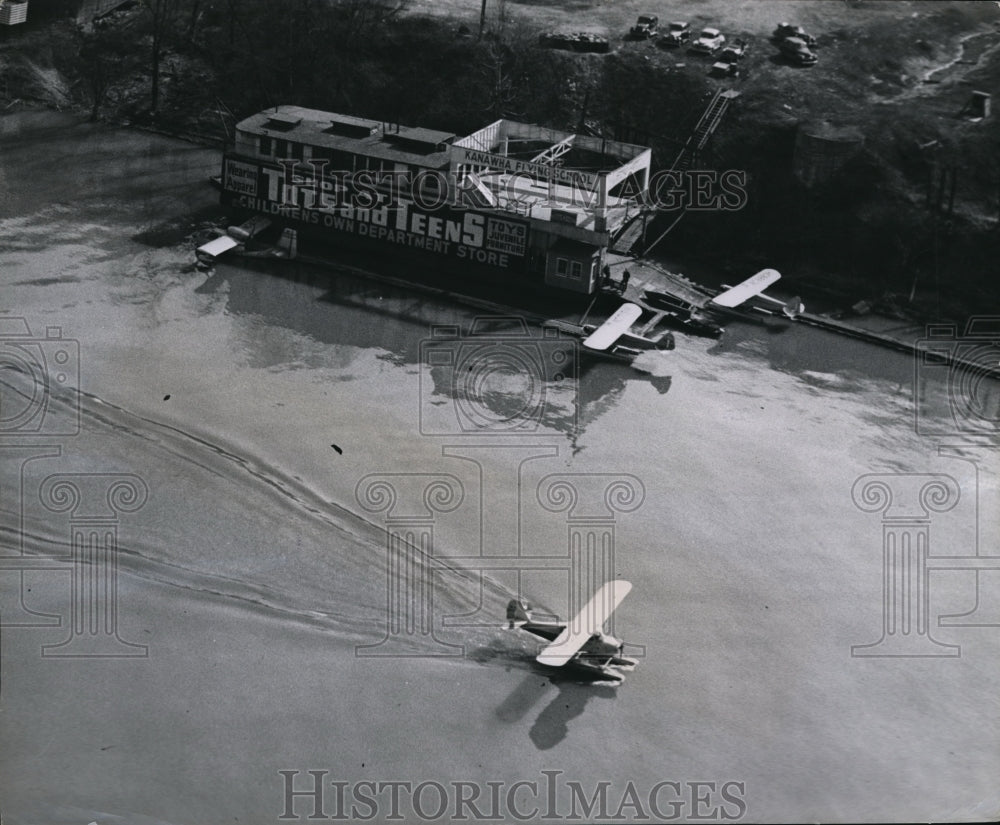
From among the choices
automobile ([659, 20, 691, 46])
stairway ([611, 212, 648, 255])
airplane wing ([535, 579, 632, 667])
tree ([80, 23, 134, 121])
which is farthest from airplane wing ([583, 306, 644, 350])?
tree ([80, 23, 134, 121])

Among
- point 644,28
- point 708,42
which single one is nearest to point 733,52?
point 708,42

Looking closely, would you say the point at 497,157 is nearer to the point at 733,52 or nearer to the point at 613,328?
the point at 613,328

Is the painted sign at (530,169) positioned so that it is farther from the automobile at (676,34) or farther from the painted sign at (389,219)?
the automobile at (676,34)

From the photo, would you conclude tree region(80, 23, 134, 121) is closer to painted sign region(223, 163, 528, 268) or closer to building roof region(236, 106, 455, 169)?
building roof region(236, 106, 455, 169)

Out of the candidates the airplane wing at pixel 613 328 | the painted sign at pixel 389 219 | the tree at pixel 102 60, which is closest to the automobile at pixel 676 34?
the painted sign at pixel 389 219

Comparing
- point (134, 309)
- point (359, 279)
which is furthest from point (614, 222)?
point (134, 309)

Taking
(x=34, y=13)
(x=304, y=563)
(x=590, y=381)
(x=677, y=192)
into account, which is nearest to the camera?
(x=304, y=563)

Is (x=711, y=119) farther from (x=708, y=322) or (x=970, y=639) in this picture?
(x=970, y=639)
